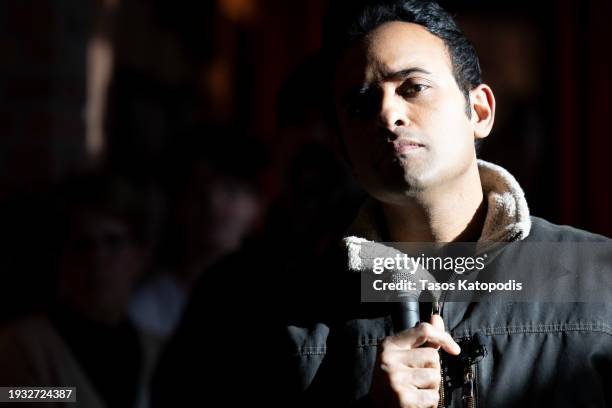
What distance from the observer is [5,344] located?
2.90 metres

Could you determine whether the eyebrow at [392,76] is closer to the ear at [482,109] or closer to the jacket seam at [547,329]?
the ear at [482,109]

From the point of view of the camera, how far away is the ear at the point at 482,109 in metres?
1.86

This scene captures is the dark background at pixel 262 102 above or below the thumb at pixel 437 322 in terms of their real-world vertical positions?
above

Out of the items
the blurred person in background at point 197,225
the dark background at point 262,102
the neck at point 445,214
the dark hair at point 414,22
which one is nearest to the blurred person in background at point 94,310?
the dark background at point 262,102

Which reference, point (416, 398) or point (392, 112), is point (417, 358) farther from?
point (392, 112)

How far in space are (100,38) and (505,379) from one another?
3.19 metres

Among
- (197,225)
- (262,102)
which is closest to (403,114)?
(197,225)

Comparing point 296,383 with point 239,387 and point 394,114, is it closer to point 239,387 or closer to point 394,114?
point 239,387

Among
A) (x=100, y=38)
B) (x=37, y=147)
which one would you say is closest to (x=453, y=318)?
(x=37, y=147)

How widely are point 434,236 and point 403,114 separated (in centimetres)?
25

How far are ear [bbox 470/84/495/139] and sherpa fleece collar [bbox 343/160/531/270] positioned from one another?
0.25ft

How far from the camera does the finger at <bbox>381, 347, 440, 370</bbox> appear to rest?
150 centimetres

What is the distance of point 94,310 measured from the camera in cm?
314

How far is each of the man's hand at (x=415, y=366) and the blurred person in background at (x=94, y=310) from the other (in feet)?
5.22
